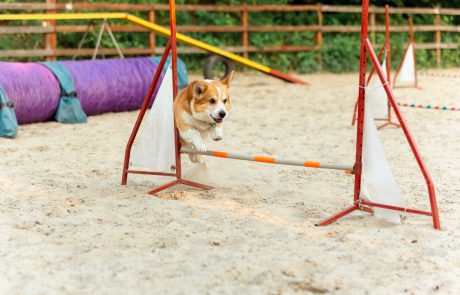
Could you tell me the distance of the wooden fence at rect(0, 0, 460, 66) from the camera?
1248cm

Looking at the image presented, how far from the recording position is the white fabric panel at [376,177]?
4.34 meters

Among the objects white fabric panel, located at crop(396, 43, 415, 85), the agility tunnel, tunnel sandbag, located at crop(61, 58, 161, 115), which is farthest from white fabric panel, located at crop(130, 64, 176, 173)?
white fabric panel, located at crop(396, 43, 415, 85)

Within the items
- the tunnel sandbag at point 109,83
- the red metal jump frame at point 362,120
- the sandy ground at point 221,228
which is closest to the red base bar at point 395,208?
the red metal jump frame at point 362,120

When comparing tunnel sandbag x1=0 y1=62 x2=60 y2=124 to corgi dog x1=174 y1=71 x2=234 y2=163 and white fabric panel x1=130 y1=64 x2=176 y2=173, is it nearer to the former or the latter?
white fabric panel x1=130 y1=64 x2=176 y2=173

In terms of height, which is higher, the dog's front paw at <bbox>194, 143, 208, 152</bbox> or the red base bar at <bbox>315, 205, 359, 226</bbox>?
the dog's front paw at <bbox>194, 143, 208, 152</bbox>

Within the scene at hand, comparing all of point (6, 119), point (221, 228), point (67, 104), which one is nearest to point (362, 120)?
A: point (221, 228)

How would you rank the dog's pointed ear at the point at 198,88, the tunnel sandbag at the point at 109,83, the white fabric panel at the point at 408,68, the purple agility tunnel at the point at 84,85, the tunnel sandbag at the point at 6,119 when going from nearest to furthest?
the dog's pointed ear at the point at 198,88 < the tunnel sandbag at the point at 6,119 < the purple agility tunnel at the point at 84,85 < the tunnel sandbag at the point at 109,83 < the white fabric panel at the point at 408,68

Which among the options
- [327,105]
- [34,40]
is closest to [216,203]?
[327,105]

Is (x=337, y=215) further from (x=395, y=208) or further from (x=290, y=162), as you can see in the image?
(x=290, y=162)

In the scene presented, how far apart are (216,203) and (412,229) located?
1.40 m

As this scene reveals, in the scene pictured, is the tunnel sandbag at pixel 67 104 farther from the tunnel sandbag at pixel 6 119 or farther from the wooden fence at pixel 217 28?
the wooden fence at pixel 217 28

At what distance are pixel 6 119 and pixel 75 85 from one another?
1668 mm

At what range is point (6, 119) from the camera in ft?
25.2

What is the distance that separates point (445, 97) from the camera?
1123 centimetres
